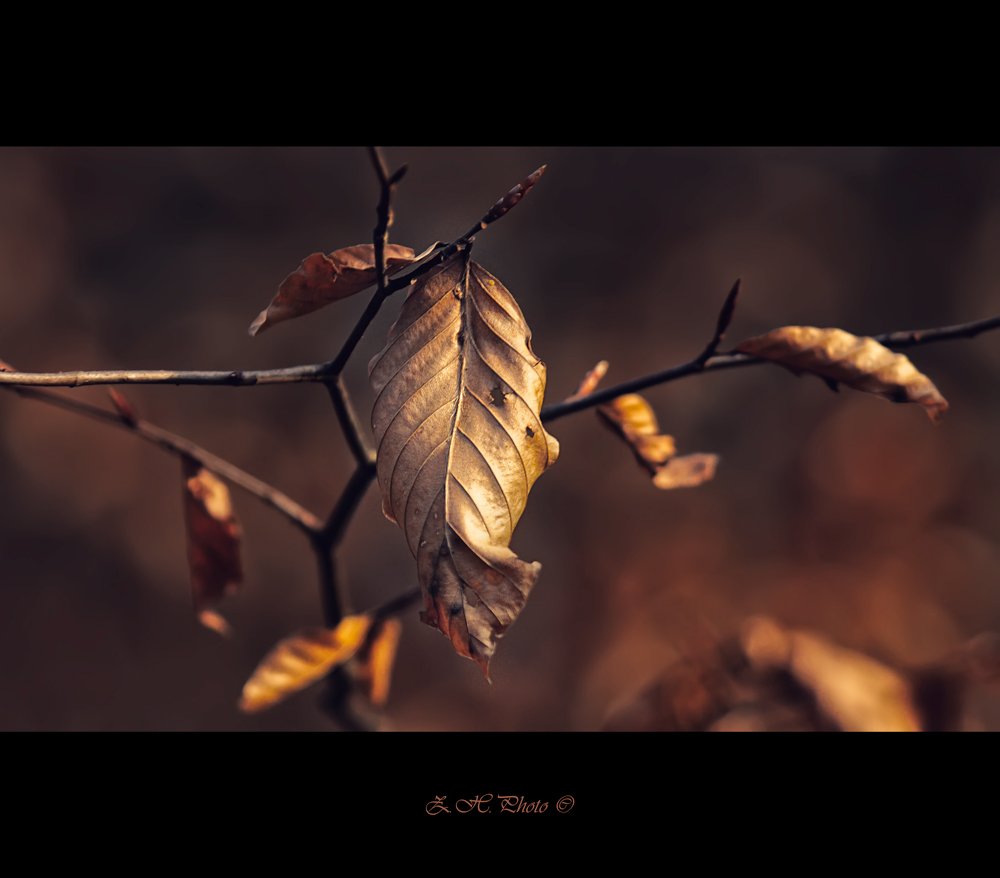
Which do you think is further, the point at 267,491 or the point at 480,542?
the point at 267,491

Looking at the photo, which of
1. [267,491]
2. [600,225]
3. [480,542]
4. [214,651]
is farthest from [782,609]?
[480,542]

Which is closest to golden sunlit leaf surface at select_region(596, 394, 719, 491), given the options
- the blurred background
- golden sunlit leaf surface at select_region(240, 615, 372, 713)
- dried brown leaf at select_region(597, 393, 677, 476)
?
dried brown leaf at select_region(597, 393, 677, 476)

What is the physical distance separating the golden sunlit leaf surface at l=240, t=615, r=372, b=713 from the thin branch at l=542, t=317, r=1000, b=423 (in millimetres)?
385

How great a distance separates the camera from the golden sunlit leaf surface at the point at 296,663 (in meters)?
0.80

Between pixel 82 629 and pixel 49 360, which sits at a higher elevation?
pixel 49 360

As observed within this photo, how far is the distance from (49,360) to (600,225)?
1685 millimetres

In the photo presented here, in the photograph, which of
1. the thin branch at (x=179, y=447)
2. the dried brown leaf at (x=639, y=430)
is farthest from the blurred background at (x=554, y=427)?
the dried brown leaf at (x=639, y=430)

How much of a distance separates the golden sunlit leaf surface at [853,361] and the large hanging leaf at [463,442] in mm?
198

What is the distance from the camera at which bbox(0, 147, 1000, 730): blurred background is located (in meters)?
2.07

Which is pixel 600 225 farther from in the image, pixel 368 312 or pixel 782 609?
pixel 368 312

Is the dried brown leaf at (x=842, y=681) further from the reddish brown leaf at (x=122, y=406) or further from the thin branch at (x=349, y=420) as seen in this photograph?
the reddish brown leaf at (x=122, y=406)

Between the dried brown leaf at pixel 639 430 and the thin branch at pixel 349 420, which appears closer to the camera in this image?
the thin branch at pixel 349 420

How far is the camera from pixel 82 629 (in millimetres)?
2045

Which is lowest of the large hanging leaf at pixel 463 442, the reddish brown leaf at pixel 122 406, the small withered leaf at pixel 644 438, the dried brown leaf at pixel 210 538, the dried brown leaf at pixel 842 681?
the dried brown leaf at pixel 842 681
